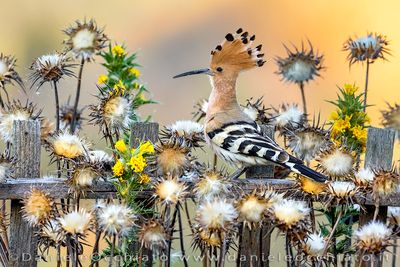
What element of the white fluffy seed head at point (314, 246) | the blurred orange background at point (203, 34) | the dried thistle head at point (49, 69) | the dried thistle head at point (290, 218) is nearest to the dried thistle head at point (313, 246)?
the white fluffy seed head at point (314, 246)

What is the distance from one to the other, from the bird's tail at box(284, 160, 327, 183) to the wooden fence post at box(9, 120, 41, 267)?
51.6 inches

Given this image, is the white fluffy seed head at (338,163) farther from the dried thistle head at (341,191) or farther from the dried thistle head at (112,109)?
the dried thistle head at (112,109)

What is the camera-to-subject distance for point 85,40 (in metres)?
6.29

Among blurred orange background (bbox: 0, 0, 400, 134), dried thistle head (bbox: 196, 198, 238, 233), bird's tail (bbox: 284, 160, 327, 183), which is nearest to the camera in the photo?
dried thistle head (bbox: 196, 198, 238, 233)

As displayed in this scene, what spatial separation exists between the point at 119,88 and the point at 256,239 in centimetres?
114

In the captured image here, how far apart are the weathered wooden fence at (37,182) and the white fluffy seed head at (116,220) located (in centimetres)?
43

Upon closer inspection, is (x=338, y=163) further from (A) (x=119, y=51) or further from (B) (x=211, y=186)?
(A) (x=119, y=51)

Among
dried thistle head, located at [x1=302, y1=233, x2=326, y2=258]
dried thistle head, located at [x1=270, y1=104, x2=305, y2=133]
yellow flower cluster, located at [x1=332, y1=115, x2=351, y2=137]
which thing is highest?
dried thistle head, located at [x1=270, y1=104, x2=305, y2=133]

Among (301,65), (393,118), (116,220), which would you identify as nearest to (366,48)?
(301,65)

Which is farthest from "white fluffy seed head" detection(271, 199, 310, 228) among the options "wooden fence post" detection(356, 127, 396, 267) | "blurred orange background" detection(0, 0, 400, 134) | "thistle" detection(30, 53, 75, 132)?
"blurred orange background" detection(0, 0, 400, 134)

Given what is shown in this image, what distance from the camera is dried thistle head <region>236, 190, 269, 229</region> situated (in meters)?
5.04

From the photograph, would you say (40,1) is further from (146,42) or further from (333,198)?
(333,198)

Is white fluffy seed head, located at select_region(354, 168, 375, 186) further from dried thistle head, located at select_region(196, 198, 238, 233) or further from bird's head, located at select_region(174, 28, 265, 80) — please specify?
bird's head, located at select_region(174, 28, 265, 80)

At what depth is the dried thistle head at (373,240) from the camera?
5117 millimetres
